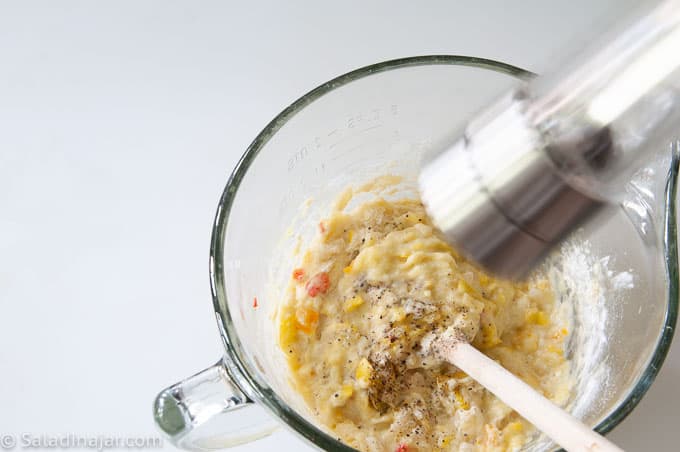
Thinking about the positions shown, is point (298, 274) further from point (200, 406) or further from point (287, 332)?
point (200, 406)

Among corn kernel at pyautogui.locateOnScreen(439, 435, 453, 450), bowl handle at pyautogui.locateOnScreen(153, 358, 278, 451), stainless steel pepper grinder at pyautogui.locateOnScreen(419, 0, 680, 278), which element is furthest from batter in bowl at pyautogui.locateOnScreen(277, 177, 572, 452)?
stainless steel pepper grinder at pyautogui.locateOnScreen(419, 0, 680, 278)

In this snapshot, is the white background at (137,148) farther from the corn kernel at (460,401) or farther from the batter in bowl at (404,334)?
the corn kernel at (460,401)

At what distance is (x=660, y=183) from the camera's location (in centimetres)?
131

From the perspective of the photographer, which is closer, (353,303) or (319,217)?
(353,303)

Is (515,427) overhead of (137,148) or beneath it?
beneath

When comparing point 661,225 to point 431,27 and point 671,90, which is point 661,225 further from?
point 431,27

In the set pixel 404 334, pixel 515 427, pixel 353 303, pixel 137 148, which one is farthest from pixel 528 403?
pixel 137 148

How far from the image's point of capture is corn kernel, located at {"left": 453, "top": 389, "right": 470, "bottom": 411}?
1.42 metres

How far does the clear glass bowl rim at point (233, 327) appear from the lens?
3.76ft

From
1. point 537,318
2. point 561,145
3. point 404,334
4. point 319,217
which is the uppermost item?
point 561,145

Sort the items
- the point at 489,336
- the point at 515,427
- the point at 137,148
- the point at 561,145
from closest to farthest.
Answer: the point at 561,145
the point at 515,427
the point at 489,336
the point at 137,148

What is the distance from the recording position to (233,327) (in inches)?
49.0

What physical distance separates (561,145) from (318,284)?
0.90 meters

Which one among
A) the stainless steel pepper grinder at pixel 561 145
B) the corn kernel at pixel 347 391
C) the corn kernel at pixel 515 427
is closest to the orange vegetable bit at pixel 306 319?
the corn kernel at pixel 347 391
